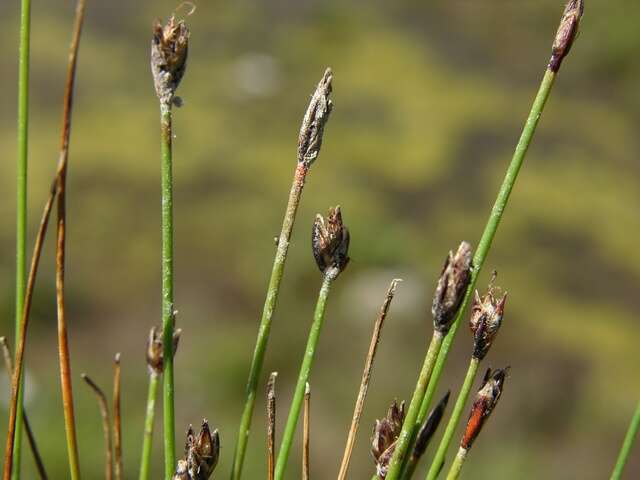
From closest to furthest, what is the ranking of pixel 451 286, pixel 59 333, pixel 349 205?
pixel 451 286 < pixel 59 333 < pixel 349 205

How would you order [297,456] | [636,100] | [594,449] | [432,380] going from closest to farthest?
1. [432,380]
2. [297,456]
3. [594,449]
4. [636,100]

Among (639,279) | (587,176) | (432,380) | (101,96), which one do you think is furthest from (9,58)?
(432,380)

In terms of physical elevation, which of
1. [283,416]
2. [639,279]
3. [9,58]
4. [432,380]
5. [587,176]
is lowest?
[432,380]

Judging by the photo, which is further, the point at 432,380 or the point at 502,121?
the point at 502,121

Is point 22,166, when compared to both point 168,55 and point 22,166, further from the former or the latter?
point 168,55

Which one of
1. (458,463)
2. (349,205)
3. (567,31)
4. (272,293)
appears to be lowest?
(458,463)

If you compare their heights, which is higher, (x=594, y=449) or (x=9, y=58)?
(x=9, y=58)

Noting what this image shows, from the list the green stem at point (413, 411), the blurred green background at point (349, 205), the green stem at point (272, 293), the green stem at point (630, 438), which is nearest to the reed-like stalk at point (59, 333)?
the green stem at point (272, 293)

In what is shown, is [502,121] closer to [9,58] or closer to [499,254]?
[499,254]

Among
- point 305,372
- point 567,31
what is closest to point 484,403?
point 305,372
